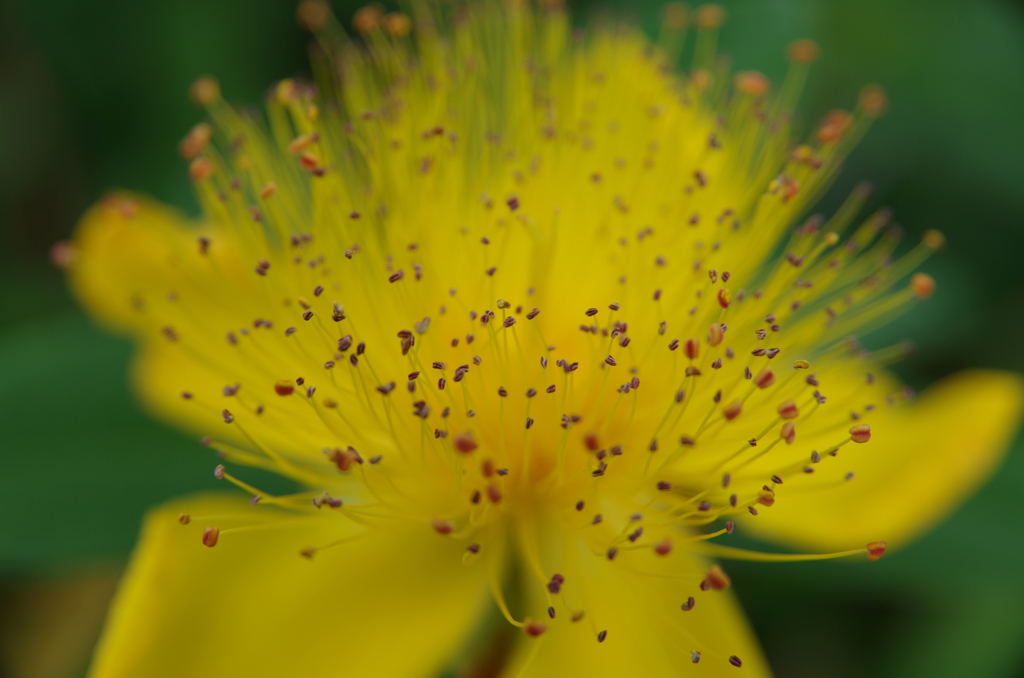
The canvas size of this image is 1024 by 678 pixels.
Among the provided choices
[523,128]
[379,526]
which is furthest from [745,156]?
[379,526]

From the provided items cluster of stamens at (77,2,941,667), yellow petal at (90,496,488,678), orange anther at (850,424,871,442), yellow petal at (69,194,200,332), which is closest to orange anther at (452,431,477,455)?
cluster of stamens at (77,2,941,667)

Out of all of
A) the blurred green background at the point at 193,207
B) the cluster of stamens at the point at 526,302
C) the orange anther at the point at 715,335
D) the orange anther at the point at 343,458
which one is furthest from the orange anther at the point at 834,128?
the orange anther at the point at 343,458

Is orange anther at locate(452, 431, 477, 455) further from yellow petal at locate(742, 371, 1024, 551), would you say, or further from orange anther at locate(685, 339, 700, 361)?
yellow petal at locate(742, 371, 1024, 551)

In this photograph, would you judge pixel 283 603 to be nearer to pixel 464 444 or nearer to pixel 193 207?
pixel 464 444

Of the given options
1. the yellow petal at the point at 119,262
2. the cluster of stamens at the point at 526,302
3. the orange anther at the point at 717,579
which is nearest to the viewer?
the orange anther at the point at 717,579

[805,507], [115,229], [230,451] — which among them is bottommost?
[805,507]

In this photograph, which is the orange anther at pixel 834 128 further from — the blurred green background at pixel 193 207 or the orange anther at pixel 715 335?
the blurred green background at pixel 193 207

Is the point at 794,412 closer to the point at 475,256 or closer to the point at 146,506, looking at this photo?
the point at 475,256
